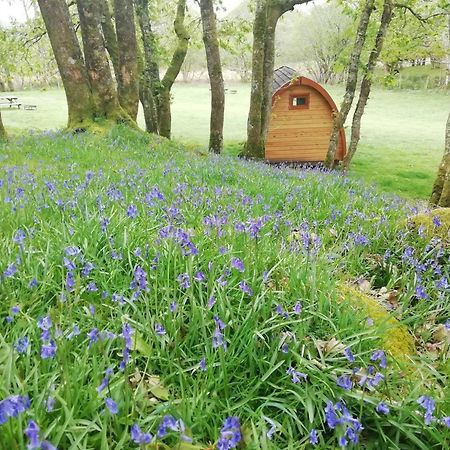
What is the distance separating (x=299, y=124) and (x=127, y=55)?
677 inches

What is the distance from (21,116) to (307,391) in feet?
152

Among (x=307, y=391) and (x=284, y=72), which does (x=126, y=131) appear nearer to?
(x=307, y=391)

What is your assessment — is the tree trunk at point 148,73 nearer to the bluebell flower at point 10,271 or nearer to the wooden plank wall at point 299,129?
the wooden plank wall at point 299,129

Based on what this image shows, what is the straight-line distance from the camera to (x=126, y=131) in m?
12.1

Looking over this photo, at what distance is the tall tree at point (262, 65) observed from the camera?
53.1ft

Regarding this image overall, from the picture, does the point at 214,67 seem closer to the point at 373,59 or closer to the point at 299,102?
the point at 373,59

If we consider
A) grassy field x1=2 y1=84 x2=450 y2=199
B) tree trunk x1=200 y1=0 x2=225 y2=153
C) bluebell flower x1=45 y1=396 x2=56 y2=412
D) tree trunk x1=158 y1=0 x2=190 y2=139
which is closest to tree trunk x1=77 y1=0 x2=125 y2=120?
tree trunk x1=200 y1=0 x2=225 y2=153

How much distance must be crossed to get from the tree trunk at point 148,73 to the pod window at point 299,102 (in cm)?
1097

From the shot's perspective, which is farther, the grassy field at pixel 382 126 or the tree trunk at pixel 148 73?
the grassy field at pixel 382 126

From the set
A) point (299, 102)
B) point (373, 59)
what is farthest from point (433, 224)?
point (299, 102)

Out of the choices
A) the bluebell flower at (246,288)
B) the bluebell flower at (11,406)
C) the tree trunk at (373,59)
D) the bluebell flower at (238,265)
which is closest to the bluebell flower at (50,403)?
the bluebell flower at (11,406)

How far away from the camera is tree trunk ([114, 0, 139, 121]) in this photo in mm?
13766

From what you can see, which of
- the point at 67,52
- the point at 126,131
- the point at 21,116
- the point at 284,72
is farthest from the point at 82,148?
the point at 21,116

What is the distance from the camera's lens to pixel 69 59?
11.9 m
